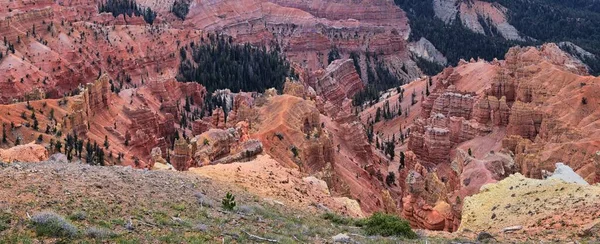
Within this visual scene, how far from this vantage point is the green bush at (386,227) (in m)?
27.7

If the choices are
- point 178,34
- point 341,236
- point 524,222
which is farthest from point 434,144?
point 178,34

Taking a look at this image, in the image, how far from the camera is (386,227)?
1104 inches

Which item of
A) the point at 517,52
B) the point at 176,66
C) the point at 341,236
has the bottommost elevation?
the point at 176,66

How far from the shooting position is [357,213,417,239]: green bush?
1091 inches

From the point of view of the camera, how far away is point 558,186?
3509 centimetres

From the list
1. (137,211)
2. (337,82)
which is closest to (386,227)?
(137,211)

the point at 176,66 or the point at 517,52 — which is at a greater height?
the point at 517,52

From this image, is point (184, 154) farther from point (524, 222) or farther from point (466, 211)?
point (524, 222)

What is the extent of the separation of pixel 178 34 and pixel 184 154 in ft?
322

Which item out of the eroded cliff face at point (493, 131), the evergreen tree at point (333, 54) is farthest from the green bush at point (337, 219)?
the evergreen tree at point (333, 54)

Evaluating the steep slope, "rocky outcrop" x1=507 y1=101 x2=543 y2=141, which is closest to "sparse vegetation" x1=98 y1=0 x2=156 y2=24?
"rocky outcrop" x1=507 y1=101 x2=543 y2=141

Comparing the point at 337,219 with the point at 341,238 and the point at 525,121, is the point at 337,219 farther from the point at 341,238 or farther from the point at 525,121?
the point at 525,121

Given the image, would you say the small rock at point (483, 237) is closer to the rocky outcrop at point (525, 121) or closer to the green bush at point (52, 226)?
the green bush at point (52, 226)

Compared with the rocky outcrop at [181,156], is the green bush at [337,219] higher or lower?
higher
